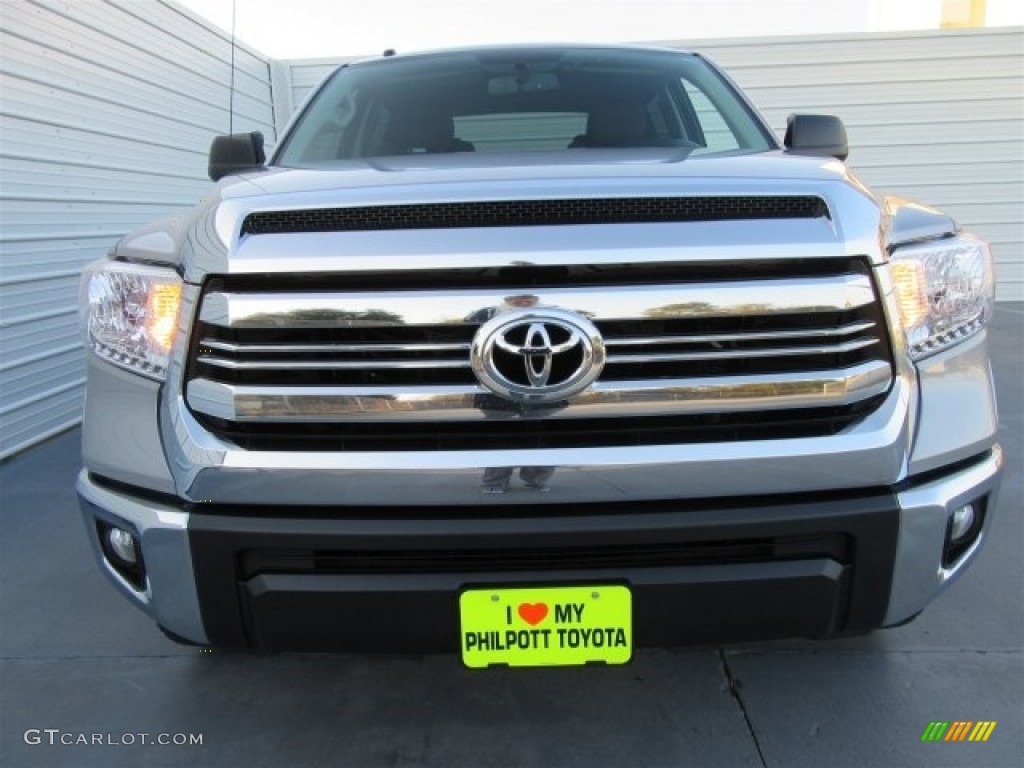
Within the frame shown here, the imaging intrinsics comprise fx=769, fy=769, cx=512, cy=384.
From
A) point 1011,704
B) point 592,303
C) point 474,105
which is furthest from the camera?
point 474,105

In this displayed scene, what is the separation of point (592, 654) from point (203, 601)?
0.85 meters

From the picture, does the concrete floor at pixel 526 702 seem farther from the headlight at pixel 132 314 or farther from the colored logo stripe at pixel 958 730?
the headlight at pixel 132 314

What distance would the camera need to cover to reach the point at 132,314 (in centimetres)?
178

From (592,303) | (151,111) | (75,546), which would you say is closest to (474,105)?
(592,303)

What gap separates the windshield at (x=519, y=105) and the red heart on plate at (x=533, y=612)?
169 centimetres

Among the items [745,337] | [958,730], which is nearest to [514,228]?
[745,337]

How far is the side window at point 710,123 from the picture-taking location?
260cm

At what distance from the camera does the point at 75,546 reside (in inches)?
130

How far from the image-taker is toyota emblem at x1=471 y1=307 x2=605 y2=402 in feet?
5.05

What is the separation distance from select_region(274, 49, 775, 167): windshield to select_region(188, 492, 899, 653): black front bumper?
1.55 meters

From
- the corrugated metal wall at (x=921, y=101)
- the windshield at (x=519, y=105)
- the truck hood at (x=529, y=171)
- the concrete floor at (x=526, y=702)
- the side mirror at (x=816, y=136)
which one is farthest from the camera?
the corrugated metal wall at (x=921, y=101)

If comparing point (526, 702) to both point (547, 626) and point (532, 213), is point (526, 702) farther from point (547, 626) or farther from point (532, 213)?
point (532, 213)

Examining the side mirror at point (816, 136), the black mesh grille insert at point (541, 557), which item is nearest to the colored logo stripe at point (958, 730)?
the black mesh grille insert at point (541, 557)

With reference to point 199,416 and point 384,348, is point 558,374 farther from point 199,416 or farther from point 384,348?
point 199,416
